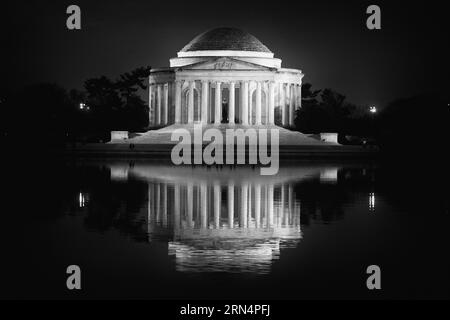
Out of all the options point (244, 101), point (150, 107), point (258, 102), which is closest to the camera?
point (244, 101)

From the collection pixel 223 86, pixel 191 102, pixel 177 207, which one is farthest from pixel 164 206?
pixel 223 86

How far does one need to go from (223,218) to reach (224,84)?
95.2m

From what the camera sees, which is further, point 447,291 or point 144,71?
point 144,71

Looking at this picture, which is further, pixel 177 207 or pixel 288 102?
pixel 288 102

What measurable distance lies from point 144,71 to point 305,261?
120m

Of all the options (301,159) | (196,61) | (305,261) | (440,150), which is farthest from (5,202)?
(196,61)

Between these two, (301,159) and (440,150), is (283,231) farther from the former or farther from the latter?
(440,150)

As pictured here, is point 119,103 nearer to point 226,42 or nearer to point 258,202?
point 226,42

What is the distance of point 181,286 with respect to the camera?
21.8 metres

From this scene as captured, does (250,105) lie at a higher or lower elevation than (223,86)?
lower

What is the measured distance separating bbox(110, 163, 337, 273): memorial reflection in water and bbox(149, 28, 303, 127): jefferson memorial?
67.9 m

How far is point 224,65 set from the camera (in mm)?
124562

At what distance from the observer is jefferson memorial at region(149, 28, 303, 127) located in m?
125
